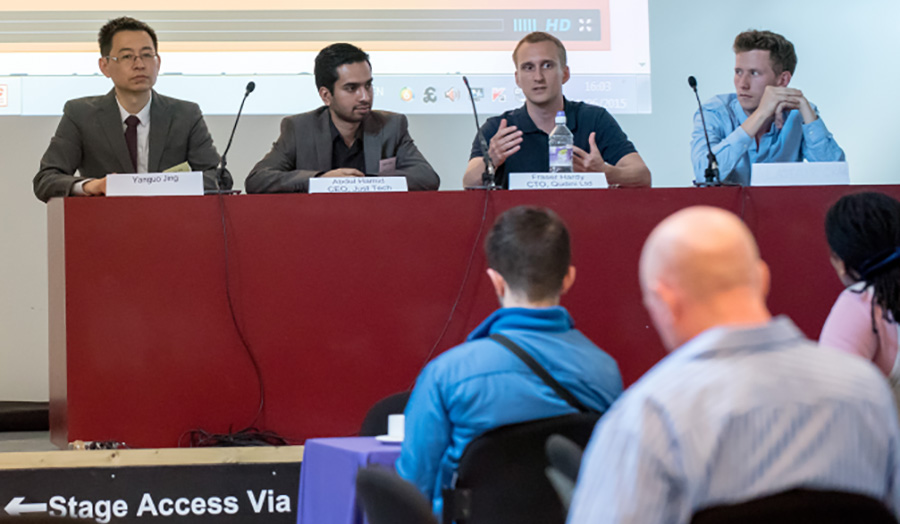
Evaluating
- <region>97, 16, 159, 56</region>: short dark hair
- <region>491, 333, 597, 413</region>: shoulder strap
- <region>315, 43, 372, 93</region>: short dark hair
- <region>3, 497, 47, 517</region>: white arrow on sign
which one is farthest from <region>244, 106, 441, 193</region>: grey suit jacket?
<region>491, 333, 597, 413</region>: shoulder strap

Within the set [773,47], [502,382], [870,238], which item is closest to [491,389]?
[502,382]

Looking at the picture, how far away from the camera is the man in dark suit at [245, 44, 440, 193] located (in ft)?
11.1

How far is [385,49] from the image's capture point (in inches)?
173

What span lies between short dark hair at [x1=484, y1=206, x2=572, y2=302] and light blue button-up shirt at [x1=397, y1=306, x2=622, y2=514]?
79 millimetres

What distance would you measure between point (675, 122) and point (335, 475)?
3190mm

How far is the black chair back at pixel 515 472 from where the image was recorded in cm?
150

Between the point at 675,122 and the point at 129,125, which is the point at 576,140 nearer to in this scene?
the point at 675,122

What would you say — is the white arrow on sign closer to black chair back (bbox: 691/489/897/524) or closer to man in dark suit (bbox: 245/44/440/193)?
man in dark suit (bbox: 245/44/440/193)

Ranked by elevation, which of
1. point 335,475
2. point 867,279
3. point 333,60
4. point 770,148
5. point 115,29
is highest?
point 115,29

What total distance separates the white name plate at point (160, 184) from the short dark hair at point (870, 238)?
1.73m

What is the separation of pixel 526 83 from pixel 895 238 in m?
1.71

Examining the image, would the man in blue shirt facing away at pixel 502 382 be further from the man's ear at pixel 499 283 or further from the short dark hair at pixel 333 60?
the short dark hair at pixel 333 60

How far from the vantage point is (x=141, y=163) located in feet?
11.2

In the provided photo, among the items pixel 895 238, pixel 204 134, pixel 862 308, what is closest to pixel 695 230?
pixel 862 308
